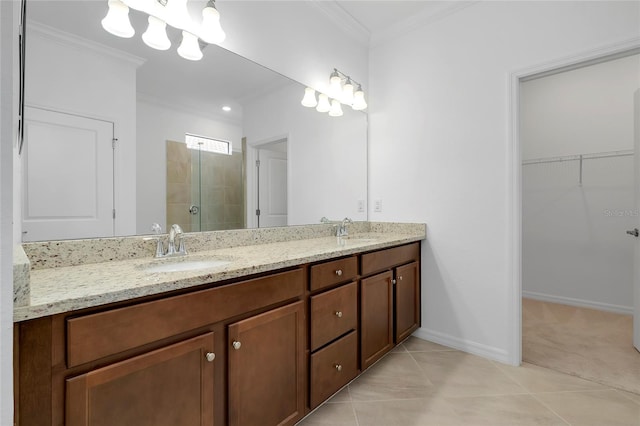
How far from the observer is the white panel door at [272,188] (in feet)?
6.62

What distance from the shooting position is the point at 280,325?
129 cm

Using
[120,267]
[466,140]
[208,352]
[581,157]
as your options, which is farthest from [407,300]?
[581,157]

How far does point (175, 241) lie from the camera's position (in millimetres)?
1487

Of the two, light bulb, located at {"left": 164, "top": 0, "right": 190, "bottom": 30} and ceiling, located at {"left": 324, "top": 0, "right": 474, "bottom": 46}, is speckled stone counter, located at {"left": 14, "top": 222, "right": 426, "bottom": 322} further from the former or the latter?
ceiling, located at {"left": 324, "top": 0, "right": 474, "bottom": 46}

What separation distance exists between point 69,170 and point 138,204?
288 mm

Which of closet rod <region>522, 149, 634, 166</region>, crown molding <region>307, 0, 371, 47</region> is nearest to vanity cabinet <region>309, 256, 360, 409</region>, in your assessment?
crown molding <region>307, 0, 371, 47</region>

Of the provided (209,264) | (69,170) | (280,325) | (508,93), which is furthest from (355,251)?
(508,93)

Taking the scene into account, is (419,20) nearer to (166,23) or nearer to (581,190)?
(166,23)

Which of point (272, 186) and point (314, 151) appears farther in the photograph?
point (314, 151)

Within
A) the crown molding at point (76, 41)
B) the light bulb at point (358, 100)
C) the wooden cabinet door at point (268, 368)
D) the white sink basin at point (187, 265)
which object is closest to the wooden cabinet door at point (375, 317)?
the wooden cabinet door at point (268, 368)

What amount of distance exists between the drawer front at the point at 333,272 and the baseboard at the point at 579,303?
2773 mm

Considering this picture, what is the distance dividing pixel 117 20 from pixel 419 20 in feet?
6.81

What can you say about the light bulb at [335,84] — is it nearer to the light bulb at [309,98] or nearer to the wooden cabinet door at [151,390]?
the light bulb at [309,98]

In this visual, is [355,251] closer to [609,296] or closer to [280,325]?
[280,325]
